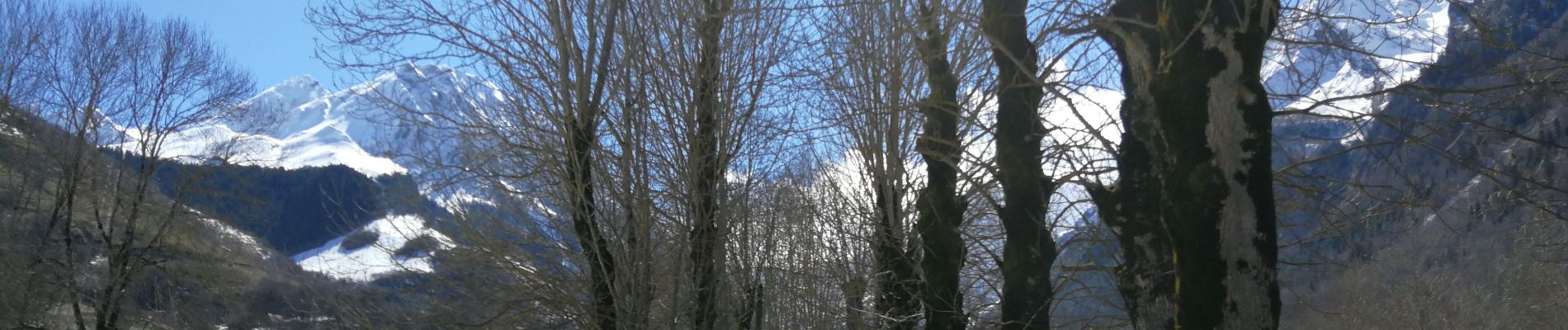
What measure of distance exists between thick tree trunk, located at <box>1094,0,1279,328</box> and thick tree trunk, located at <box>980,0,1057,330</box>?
3.02 m

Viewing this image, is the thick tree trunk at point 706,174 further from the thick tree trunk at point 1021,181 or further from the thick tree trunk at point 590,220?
the thick tree trunk at point 1021,181

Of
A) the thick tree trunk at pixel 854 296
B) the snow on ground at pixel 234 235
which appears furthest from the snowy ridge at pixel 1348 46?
the snow on ground at pixel 234 235

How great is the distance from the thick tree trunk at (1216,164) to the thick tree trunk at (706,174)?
500 centimetres

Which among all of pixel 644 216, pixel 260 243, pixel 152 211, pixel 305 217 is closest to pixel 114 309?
pixel 152 211

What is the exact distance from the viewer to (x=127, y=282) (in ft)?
73.7

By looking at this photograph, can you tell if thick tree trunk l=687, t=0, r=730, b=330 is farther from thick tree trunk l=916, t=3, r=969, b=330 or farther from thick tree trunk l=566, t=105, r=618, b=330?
thick tree trunk l=916, t=3, r=969, b=330

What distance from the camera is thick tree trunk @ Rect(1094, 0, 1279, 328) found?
5.91 m

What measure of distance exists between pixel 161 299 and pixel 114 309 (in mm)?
1442

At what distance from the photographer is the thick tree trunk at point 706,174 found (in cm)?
1081

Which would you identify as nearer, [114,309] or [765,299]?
[765,299]

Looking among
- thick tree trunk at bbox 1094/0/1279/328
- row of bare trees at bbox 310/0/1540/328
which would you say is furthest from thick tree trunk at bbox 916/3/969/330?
thick tree trunk at bbox 1094/0/1279/328

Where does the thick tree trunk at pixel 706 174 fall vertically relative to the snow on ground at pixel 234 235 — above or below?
below

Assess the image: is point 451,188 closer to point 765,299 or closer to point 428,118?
point 428,118

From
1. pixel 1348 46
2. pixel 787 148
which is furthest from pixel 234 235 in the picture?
pixel 1348 46
